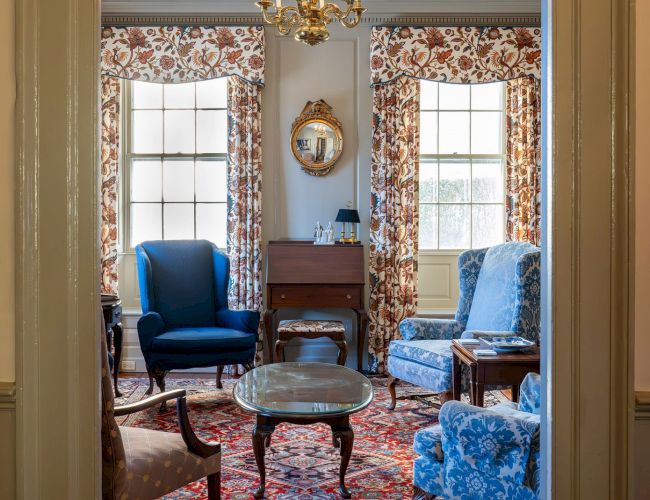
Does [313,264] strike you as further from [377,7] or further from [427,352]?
[377,7]

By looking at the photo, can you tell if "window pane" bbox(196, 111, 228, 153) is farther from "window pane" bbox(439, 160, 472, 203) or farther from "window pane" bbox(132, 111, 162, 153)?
"window pane" bbox(439, 160, 472, 203)

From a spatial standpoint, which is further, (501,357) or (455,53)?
(455,53)

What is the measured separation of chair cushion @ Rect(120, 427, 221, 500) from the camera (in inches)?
84.2

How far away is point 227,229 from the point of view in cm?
579

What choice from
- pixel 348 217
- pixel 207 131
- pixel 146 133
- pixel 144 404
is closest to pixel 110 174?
pixel 146 133

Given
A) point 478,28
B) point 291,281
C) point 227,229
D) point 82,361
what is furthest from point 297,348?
point 82,361

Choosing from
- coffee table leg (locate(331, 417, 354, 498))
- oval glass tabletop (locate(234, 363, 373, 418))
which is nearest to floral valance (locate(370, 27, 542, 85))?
oval glass tabletop (locate(234, 363, 373, 418))

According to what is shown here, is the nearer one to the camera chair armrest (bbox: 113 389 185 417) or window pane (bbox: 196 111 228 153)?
chair armrest (bbox: 113 389 185 417)

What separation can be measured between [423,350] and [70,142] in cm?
307

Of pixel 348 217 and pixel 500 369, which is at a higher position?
pixel 348 217

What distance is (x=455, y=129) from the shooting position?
611 centimetres

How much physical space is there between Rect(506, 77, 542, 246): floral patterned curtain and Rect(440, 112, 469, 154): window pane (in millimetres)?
403

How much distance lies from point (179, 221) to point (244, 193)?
27.9 inches

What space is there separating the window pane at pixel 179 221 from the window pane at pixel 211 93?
0.91 metres
